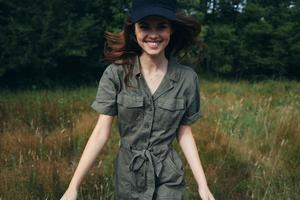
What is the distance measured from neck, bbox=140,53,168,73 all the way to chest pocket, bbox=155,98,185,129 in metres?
0.20

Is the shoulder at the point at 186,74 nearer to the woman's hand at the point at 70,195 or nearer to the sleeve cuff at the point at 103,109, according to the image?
the sleeve cuff at the point at 103,109

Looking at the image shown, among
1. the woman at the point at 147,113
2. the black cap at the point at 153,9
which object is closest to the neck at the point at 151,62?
the woman at the point at 147,113

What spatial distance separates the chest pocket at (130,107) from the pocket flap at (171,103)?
11cm

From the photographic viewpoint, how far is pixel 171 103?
223cm

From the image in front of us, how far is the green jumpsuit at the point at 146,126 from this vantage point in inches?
87.4

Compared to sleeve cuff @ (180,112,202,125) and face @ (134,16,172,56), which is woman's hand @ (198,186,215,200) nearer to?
sleeve cuff @ (180,112,202,125)

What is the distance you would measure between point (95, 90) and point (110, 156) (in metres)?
5.92

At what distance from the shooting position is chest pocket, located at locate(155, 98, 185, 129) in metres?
2.23

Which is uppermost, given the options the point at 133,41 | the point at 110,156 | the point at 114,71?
the point at 133,41

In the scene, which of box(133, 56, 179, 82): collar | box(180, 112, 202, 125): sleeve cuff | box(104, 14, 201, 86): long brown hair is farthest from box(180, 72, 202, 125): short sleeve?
box(104, 14, 201, 86): long brown hair

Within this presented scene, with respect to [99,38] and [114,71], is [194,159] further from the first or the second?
[99,38]

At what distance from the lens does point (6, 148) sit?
418 cm

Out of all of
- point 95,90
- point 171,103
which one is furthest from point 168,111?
point 95,90

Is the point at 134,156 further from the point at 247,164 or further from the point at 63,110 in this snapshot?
the point at 63,110
